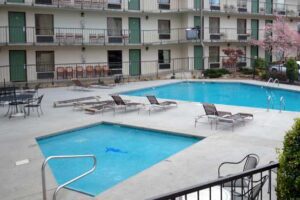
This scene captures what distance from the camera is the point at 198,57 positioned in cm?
3650

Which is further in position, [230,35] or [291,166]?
[230,35]

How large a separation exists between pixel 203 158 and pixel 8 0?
74.8 feet

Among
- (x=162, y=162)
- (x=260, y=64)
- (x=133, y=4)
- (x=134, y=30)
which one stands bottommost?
(x=162, y=162)

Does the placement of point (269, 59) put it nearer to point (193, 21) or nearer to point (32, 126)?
point (193, 21)

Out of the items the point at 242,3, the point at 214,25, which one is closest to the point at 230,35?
the point at 214,25

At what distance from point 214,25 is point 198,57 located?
3.94 meters

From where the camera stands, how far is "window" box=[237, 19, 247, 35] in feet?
129

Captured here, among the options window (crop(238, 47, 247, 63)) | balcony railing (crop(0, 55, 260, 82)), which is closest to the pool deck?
balcony railing (crop(0, 55, 260, 82))

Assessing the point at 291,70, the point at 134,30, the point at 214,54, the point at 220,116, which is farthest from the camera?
the point at 214,54

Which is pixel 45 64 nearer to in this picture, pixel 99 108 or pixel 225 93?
pixel 225 93

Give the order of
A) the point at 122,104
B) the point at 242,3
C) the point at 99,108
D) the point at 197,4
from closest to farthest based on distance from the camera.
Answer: the point at 122,104
the point at 99,108
the point at 197,4
the point at 242,3

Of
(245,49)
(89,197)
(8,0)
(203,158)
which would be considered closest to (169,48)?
(245,49)

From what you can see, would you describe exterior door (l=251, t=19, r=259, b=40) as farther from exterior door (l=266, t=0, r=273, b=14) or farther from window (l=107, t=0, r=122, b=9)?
window (l=107, t=0, r=122, b=9)

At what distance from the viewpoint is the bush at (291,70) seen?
2773 cm
